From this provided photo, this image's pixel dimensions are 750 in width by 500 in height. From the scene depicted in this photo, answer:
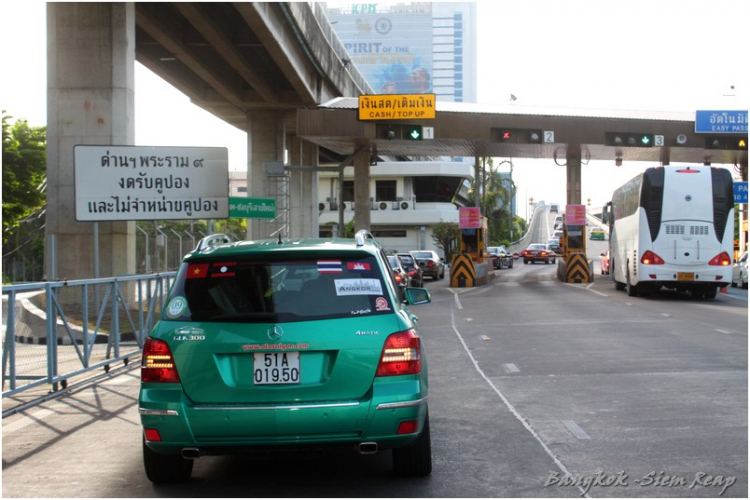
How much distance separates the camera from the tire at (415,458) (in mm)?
5652

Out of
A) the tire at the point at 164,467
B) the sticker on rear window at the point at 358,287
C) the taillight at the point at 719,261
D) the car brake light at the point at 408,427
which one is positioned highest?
the sticker on rear window at the point at 358,287

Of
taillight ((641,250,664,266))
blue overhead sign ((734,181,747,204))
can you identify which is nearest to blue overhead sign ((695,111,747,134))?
taillight ((641,250,664,266))

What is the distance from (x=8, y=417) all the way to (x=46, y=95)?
46.9 feet

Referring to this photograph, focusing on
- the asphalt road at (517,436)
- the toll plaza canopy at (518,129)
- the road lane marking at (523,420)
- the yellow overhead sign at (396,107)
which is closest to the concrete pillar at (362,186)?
the toll plaza canopy at (518,129)

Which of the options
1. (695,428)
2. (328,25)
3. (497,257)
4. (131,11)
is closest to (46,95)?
(131,11)

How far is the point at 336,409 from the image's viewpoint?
514cm

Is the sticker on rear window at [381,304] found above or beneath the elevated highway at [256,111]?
beneath

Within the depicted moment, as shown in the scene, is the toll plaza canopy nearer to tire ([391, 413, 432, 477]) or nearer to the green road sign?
the green road sign

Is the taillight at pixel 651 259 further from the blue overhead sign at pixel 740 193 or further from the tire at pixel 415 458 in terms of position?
the blue overhead sign at pixel 740 193

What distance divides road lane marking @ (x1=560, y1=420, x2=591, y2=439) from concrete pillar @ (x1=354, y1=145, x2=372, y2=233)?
29.1 m

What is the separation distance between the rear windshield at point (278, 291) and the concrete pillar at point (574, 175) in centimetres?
3383

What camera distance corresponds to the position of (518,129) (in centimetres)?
3512

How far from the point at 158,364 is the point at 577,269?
106 feet

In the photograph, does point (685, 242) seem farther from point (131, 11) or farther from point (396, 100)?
point (131, 11)
